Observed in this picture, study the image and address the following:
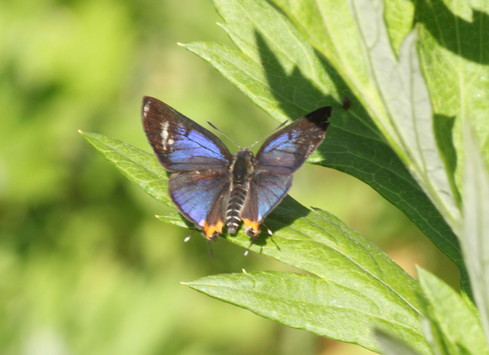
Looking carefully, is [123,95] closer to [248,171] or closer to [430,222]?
[248,171]

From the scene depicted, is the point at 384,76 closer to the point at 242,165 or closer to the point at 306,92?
the point at 306,92

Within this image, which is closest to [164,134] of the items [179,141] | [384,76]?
[179,141]

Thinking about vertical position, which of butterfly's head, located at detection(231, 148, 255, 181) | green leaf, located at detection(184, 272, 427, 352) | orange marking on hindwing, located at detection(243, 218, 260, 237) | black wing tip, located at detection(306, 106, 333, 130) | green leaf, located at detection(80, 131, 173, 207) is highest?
black wing tip, located at detection(306, 106, 333, 130)

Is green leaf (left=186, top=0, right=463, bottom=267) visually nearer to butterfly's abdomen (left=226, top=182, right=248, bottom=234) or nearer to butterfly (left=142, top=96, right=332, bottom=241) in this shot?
butterfly (left=142, top=96, right=332, bottom=241)

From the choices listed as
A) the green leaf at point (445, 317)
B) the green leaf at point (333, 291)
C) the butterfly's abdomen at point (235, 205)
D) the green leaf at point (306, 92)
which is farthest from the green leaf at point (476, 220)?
the butterfly's abdomen at point (235, 205)

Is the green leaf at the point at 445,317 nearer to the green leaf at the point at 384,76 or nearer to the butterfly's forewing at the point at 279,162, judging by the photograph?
the green leaf at the point at 384,76

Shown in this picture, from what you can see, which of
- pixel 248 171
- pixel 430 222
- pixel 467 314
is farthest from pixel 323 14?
pixel 248 171

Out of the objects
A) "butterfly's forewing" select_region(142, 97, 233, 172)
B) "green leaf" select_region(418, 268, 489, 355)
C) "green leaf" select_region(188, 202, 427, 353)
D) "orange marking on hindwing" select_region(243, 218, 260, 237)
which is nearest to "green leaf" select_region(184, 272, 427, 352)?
"green leaf" select_region(188, 202, 427, 353)

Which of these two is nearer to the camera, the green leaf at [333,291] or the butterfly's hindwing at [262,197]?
the green leaf at [333,291]
